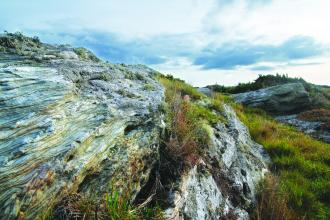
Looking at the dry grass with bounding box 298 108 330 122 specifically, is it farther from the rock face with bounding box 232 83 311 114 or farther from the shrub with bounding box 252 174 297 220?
the shrub with bounding box 252 174 297 220

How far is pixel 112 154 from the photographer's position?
5.32 m

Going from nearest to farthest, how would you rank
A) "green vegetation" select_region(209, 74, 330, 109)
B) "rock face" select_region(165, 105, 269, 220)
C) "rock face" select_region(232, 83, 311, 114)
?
"rock face" select_region(165, 105, 269, 220)
"rock face" select_region(232, 83, 311, 114)
"green vegetation" select_region(209, 74, 330, 109)

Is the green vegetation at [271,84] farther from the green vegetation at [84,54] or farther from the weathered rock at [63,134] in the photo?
the weathered rock at [63,134]

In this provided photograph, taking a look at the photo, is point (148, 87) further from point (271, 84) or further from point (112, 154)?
point (271, 84)

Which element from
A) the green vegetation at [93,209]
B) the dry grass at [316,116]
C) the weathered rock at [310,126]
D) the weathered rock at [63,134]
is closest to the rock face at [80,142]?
the weathered rock at [63,134]

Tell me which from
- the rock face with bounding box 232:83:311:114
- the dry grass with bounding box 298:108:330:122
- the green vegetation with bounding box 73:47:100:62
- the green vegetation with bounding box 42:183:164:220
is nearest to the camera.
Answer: the green vegetation with bounding box 42:183:164:220

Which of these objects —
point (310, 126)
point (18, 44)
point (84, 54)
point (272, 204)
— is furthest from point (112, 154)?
point (310, 126)

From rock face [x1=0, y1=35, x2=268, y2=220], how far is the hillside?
0.02 metres

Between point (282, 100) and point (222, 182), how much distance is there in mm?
17831

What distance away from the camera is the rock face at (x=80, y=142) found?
419 centimetres

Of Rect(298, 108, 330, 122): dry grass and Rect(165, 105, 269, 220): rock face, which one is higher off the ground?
Rect(165, 105, 269, 220): rock face

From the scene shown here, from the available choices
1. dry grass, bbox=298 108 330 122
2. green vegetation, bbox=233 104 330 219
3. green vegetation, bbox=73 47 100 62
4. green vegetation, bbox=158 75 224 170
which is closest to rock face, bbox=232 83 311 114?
dry grass, bbox=298 108 330 122

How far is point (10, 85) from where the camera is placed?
5188 millimetres

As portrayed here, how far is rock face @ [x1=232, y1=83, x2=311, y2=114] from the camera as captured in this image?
23.2 metres
